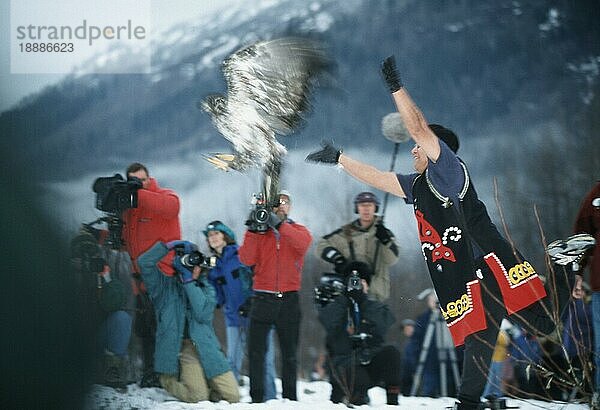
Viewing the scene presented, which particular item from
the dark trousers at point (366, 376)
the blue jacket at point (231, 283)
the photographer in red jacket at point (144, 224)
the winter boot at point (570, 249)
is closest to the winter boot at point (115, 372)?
the photographer in red jacket at point (144, 224)

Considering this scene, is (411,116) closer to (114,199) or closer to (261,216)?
(261,216)

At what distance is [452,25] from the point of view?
5.13 meters

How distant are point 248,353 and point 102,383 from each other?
2.43ft

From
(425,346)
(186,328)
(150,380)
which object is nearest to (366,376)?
(425,346)

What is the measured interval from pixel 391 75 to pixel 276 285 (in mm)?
1162

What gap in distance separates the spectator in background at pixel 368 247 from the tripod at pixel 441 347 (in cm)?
26

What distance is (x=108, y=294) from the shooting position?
5.10 meters

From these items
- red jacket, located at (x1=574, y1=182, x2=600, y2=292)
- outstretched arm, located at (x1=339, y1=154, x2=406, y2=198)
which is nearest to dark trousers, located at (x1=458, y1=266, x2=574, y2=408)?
red jacket, located at (x1=574, y1=182, x2=600, y2=292)

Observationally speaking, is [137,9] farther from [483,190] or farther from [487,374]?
[487,374]

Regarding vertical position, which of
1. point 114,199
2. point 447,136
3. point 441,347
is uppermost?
point 447,136

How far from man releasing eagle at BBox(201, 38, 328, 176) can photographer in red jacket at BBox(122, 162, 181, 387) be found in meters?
0.32

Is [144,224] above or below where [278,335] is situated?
above

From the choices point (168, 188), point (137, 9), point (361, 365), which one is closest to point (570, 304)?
point (361, 365)

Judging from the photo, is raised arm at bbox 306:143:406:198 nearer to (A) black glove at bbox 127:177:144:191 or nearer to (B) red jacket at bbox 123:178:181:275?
(B) red jacket at bbox 123:178:181:275
